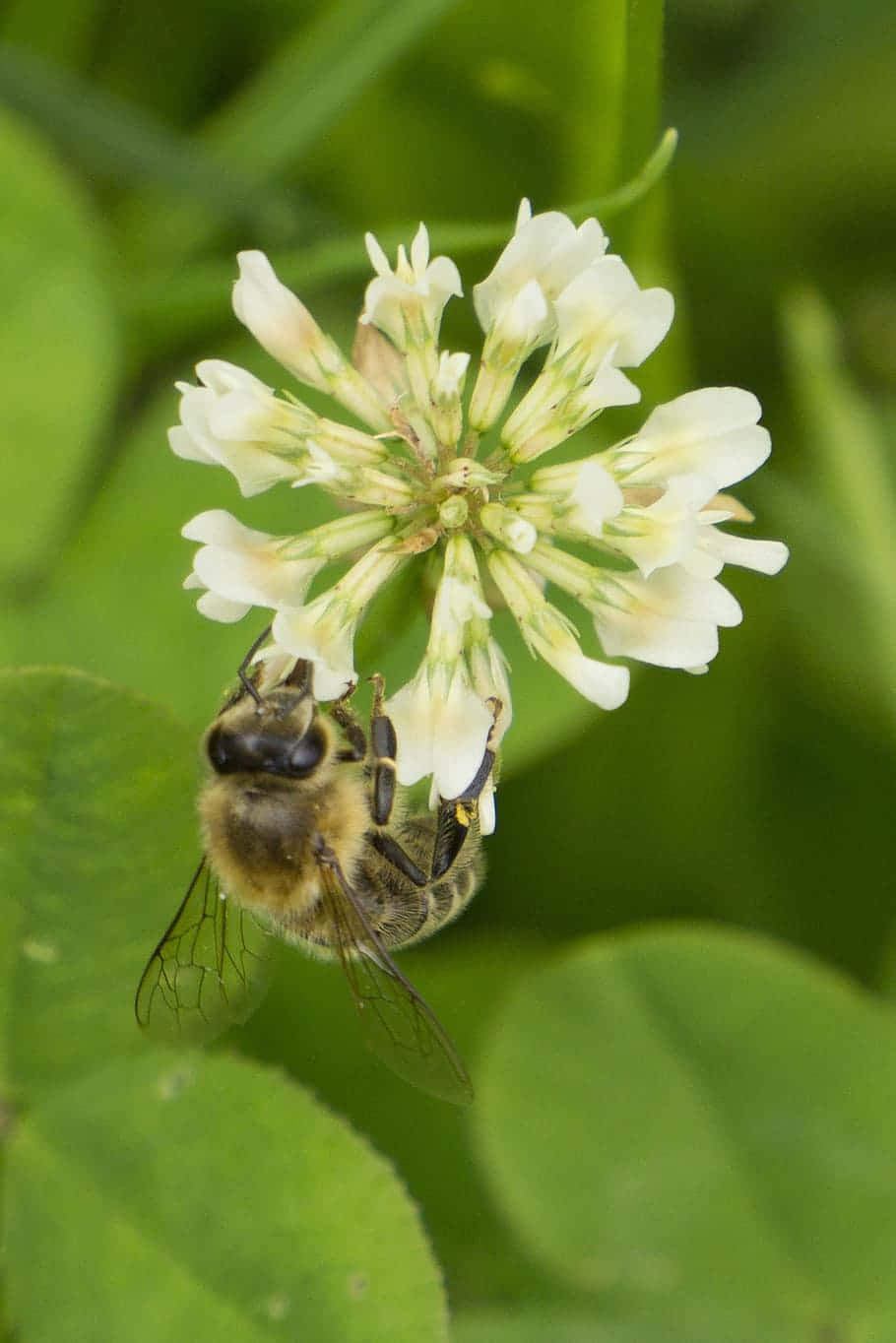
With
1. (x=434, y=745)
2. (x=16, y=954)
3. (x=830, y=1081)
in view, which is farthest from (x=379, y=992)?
(x=830, y=1081)

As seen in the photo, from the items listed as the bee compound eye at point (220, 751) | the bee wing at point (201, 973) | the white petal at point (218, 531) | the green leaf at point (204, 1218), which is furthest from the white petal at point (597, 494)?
the green leaf at point (204, 1218)

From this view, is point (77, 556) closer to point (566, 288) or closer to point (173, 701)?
point (173, 701)

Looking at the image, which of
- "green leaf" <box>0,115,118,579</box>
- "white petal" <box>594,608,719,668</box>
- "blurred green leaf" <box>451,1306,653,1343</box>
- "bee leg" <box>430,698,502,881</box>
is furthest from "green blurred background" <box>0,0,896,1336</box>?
"white petal" <box>594,608,719,668</box>

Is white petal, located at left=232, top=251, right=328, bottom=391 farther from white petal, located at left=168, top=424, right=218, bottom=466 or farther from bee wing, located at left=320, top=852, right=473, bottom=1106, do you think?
bee wing, located at left=320, top=852, right=473, bottom=1106

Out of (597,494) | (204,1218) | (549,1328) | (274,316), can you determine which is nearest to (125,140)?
(274,316)

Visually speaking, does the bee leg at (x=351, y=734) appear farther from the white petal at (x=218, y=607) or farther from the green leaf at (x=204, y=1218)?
the green leaf at (x=204, y=1218)

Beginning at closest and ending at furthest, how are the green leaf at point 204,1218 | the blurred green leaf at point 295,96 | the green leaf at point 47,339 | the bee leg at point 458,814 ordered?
1. the bee leg at point 458,814
2. the green leaf at point 204,1218
3. the blurred green leaf at point 295,96
4. the green leaf at point 47,339
